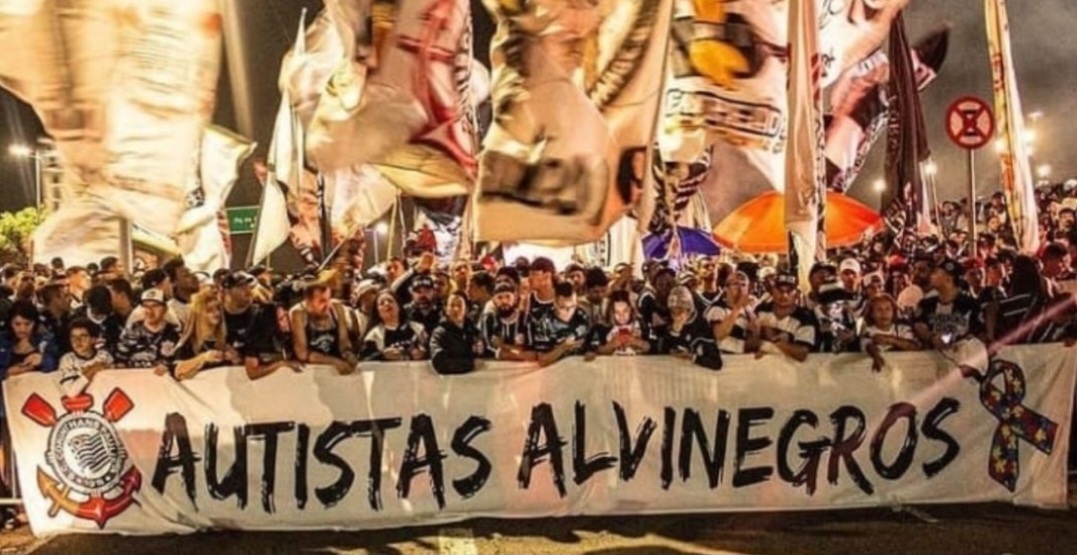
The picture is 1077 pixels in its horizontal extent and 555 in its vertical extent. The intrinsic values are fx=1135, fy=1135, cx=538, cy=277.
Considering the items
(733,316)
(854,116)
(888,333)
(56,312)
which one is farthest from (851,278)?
(854,116)

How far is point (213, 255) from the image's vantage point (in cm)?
1584

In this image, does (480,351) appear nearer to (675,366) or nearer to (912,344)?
(675,366)

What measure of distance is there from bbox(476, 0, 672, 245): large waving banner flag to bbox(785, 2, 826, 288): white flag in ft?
6.48

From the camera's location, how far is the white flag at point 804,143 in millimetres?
10203

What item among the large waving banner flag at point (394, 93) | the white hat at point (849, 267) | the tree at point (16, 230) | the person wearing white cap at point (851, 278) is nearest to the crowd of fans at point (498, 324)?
the person wearing white cap at point (851, 278)

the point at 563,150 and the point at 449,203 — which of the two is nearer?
the point at 563,150

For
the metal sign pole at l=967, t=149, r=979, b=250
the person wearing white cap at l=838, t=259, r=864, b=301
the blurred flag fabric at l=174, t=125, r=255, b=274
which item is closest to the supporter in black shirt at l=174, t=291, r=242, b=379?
the person wearing white cap at l=838, t=259, r=864, b=301

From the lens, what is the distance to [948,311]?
844 cm

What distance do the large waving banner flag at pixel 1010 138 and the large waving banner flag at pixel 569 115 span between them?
18.6 ft

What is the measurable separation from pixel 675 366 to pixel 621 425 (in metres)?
0.56

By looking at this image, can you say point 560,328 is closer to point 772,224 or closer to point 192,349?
point 192,349

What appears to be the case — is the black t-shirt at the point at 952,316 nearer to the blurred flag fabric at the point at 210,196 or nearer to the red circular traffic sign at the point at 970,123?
the red circular traffic sign at the point at 970,123

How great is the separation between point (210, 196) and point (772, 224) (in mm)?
7969

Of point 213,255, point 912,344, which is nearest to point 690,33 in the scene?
point 912,344
